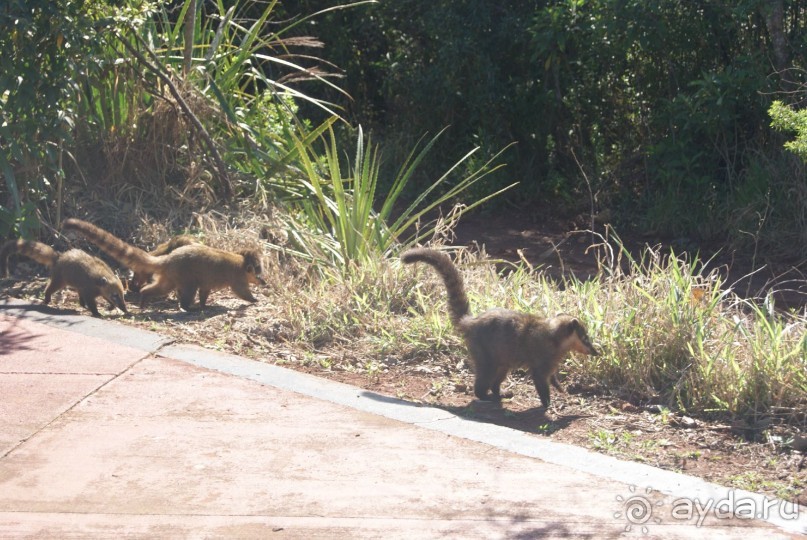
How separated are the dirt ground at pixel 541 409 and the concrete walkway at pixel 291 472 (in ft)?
0.99

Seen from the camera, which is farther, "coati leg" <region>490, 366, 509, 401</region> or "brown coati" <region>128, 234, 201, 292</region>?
"brown coati" <region>128, 234, 201, 292</region>

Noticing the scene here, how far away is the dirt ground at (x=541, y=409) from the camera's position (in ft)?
17.2

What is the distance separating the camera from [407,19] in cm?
1445

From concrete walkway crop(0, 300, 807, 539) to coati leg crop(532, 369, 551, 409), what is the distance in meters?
0.64

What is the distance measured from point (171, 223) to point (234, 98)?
1.93m

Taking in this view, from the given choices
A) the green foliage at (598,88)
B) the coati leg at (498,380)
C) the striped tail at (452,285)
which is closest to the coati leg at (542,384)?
the coati leg at (498,380)

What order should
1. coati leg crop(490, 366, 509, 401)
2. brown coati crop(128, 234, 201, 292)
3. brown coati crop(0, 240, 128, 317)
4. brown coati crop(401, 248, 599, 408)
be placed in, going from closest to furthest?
brown coati crop(401, 248, 599, 408) → coati leg crop(490, 366, 509, 401) → brown coati crop(0, 240, 128, 317) → brown coati crop(128, 234, 201, 292)

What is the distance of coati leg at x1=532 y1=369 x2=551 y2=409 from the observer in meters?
6.16

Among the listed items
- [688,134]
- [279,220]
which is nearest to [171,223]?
[279,220]

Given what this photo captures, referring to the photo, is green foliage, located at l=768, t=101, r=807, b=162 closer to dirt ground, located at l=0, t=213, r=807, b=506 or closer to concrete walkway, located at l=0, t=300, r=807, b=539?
dirt ground, located at l=0, t=213, r=807, b=506

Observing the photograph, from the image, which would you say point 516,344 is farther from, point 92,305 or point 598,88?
point 598,88

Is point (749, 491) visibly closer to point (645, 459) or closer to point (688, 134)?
point (645, 459)

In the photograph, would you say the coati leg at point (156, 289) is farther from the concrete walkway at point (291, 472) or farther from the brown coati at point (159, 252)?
the concrete walkway at point (291, 472)

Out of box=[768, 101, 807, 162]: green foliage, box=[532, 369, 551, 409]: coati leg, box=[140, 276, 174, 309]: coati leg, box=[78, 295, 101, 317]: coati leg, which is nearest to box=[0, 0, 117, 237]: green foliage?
box=[78, 295, 101, 317]: coati leg
